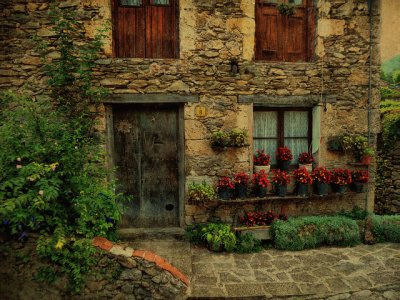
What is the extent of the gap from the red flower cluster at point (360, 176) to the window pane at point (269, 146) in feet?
5.32

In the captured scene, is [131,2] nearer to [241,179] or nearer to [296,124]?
[241,179]

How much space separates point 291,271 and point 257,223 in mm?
1186

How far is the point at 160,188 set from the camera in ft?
17.1

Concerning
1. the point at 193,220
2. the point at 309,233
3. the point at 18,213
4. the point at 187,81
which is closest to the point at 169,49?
the point at 187,81

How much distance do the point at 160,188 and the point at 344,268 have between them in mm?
3395

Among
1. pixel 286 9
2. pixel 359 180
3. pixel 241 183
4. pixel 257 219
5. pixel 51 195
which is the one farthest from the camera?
pixel 359 180

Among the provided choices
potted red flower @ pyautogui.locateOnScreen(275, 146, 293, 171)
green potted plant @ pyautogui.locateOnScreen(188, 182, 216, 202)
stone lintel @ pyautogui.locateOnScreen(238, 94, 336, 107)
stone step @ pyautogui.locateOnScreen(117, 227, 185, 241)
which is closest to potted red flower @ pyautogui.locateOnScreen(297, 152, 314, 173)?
potted red flower @ pyautogui.locateOnScreen(275, 146, 293, 171)

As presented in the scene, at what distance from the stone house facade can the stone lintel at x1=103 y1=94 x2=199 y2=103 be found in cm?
2

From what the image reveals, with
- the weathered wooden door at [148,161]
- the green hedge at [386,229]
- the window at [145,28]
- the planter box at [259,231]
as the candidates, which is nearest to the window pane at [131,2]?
the window at [145,28]

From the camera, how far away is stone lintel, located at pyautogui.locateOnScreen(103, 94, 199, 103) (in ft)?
15.7

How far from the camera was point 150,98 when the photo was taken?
4859mm

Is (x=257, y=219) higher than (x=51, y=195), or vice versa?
(x=51, y=195)

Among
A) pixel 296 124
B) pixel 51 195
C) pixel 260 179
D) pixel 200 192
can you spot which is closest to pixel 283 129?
pixel 296 124

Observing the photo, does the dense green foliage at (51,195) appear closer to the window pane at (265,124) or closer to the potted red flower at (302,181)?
the window pane at (265,124)
